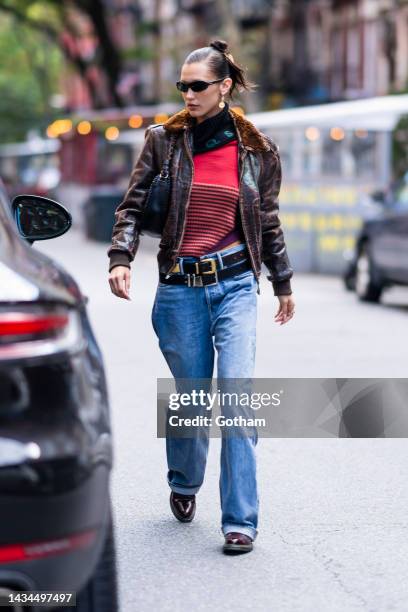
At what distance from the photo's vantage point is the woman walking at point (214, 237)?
5.61 m

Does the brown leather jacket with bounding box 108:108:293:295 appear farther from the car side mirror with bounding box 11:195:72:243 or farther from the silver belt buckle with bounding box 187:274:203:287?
the car side mirror with bounding box 11:195:72:243

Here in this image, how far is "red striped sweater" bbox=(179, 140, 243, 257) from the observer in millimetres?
5648

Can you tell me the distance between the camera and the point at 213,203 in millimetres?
5652

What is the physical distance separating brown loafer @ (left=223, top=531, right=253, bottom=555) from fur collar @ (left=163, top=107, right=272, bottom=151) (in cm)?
141

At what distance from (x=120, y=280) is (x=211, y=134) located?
2.11ft

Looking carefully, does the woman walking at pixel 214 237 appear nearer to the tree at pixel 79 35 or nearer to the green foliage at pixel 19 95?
the tree at pixel 79 35

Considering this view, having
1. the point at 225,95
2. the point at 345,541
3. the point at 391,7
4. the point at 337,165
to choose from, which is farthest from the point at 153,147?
the point at 391,7

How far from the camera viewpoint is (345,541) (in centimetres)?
589

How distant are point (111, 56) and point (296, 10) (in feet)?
23.8

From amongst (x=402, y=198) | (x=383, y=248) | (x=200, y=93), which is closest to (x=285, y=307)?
(x=200, y=93)

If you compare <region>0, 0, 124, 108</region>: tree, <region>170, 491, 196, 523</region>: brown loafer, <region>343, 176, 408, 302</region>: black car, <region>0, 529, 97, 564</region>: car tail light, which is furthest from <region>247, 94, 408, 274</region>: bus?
<region>0, 529, 97, 564</region>: car tail light

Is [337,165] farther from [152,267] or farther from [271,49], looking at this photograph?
[271,49]

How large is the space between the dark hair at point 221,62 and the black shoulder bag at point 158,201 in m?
0.28

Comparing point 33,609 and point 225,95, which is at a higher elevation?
point 225,95
